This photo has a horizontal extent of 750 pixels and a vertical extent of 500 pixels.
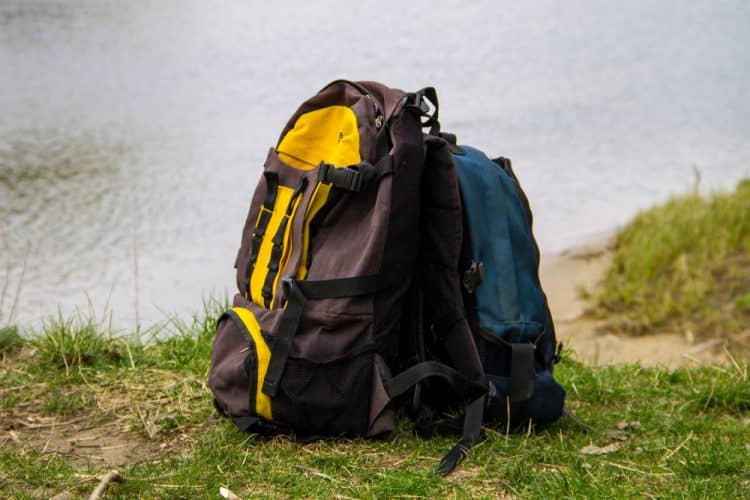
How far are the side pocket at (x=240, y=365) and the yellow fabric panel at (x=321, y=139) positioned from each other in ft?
1.63

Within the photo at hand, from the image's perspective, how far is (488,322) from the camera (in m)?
2.74

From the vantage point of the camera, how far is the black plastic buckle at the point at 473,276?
8.86ft

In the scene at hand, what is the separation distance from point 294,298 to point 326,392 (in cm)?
27

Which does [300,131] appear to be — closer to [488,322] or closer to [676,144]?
[488,322]

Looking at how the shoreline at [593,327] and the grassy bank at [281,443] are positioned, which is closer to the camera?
the grassy bank at [281,443]

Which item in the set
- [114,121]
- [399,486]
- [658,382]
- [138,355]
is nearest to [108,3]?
[114,121]

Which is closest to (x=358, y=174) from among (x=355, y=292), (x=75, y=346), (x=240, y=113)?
(x=355, y=292)

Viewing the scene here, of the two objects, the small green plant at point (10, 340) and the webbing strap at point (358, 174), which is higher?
the webbing strap at point (358, 174)

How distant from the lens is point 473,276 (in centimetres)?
270

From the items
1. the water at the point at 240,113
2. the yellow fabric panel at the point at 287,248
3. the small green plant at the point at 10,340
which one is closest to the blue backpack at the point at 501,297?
the yellow fabric panel at the point at 287,248

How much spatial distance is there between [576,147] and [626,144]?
35.5 inches

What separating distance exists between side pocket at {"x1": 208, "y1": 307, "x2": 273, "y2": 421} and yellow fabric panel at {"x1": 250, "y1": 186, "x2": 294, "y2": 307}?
7cm

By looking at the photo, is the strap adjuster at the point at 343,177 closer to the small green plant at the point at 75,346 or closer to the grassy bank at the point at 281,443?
the grassy bank at the point at 281,443

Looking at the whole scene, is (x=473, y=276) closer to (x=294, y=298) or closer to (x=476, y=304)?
(x=476, y=304)
